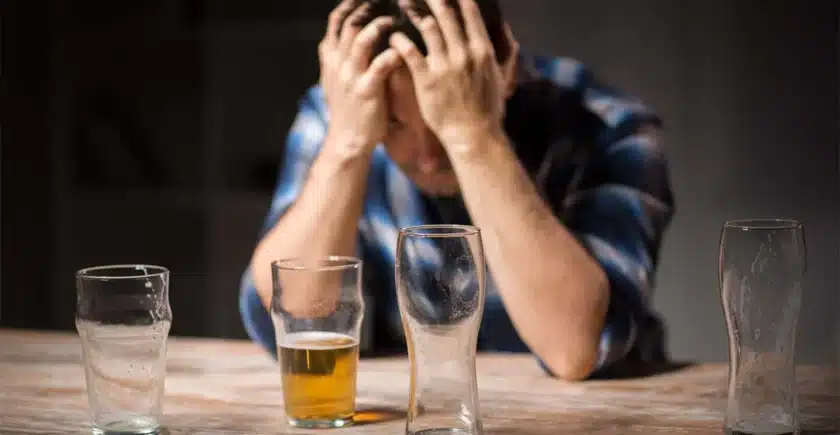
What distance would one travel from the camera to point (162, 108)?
199 centimetres

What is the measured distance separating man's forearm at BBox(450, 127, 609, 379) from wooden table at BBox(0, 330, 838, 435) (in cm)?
7

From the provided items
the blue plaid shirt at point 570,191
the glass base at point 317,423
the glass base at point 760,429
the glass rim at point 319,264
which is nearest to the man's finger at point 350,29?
the blue plaid shirt at point 570,191

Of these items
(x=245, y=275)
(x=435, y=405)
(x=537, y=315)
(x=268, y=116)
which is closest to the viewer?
(x=435, y=405)

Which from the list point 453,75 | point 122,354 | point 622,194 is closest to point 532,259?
point 622,194

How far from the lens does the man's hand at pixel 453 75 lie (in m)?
1.67

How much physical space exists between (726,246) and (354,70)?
71 cm

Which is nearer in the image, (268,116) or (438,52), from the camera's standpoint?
(438,52)

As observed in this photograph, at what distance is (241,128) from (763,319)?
100 cm

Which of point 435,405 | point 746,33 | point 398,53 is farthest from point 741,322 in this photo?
point 398,53

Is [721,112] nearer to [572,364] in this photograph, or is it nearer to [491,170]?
[491,170]

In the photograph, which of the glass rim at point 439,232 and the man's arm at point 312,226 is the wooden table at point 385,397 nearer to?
the man's arm at point 312,226

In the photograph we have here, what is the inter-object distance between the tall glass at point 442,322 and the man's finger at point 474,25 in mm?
575

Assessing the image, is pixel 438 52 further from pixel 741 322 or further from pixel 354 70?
pixel 741 322

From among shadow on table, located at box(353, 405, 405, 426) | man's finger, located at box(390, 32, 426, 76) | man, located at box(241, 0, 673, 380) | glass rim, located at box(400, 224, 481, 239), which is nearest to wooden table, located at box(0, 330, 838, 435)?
shadow on table, located at box(353, 405, 405, 426)
